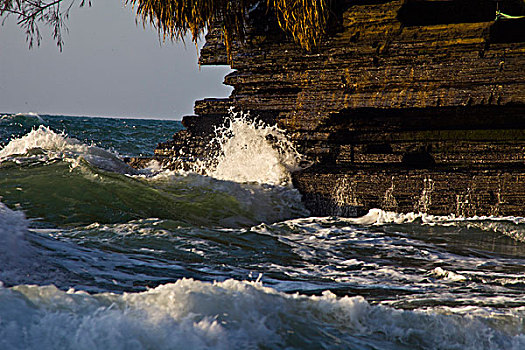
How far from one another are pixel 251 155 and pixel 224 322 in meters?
6.49

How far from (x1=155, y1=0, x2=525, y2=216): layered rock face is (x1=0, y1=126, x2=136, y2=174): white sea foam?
3718mm

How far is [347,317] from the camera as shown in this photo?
2.64 m

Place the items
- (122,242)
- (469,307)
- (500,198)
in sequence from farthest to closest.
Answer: (500,198)
(122,242)
(469,307)

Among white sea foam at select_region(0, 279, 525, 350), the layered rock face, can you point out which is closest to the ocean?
white sea foam at select_region(0, 279, 525, 350)

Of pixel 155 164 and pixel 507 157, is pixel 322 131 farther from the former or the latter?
pixel 155 164

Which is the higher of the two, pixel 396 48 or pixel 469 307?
pixel 396 48

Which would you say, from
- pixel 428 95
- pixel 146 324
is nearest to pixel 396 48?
pixel 428 95

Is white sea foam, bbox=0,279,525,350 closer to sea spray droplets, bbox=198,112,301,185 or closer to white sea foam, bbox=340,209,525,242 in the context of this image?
white sea foam, bbox=340,209,525,242

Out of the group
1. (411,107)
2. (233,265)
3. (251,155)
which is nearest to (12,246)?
(233,265)

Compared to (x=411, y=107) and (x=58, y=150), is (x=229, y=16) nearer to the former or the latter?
(x=411, y=107)

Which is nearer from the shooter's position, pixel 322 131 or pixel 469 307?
pixel 469 307

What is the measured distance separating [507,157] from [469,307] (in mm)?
4227

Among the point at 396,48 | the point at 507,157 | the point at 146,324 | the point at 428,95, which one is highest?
the point at 396,48

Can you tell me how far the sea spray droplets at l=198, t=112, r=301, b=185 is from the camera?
8.02 meters
